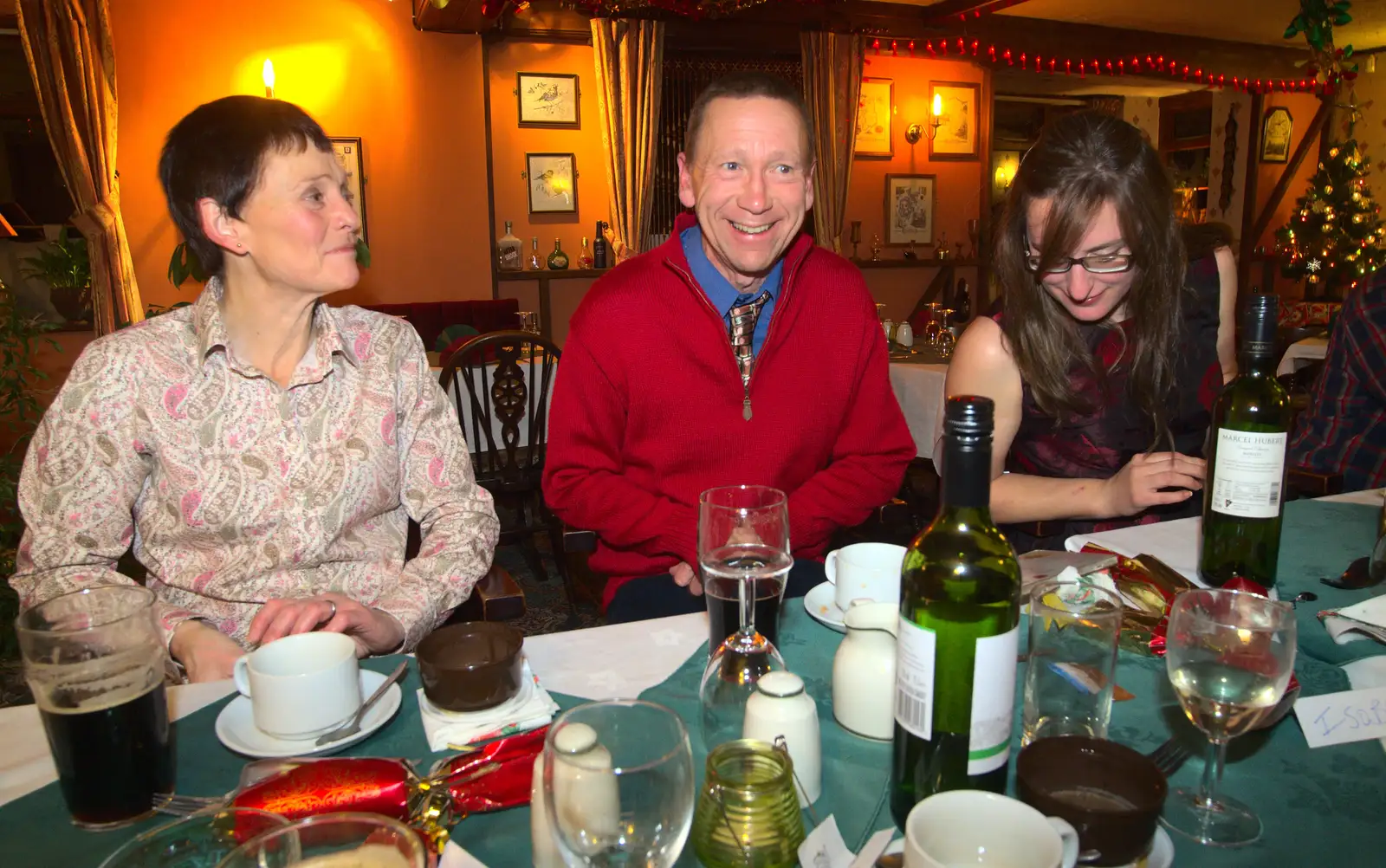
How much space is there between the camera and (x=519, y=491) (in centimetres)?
381

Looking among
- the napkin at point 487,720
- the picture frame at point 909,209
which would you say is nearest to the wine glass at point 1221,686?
the napkin at point 487,720

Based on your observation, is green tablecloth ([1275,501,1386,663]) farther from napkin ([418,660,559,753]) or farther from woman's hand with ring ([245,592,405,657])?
woman's hand with ring ([245,592,405,657])

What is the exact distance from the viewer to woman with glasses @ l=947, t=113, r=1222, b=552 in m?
1.64

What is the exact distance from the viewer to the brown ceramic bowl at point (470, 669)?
0.94 metres

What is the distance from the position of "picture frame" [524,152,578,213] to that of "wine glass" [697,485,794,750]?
643 cm

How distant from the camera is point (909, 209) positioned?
8336 mm

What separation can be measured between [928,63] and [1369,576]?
788 cm

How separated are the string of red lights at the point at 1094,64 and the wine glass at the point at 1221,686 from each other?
7.84m

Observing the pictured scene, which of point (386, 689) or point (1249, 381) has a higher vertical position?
point (1249, 381)

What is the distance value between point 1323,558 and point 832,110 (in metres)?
6.93

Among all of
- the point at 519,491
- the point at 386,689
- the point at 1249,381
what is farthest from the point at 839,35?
the point at 386,689

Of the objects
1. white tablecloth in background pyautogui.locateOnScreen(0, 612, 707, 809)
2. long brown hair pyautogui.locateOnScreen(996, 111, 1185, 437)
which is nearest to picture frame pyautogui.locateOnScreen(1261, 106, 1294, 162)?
long brown hair pyautogui.locateOnScreen(996, 111, 1185, 437)

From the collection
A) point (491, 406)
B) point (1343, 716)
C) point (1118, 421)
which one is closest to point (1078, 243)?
point (1118, 421)

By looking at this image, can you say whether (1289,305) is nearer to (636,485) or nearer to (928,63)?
(928,63)
